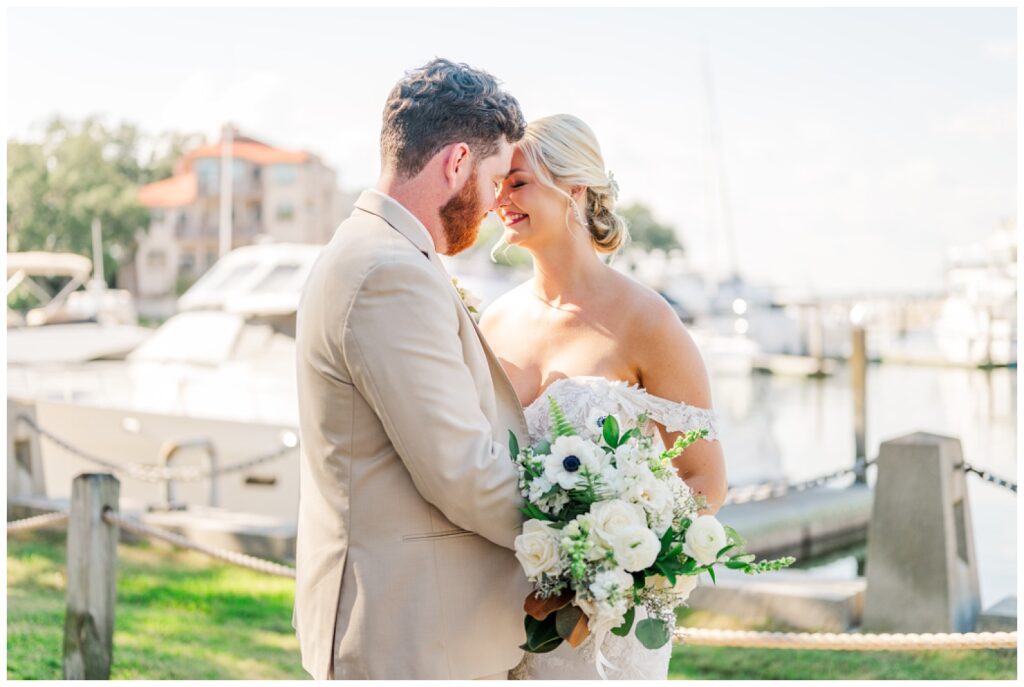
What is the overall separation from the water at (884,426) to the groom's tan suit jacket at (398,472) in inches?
111

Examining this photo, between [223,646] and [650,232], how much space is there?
87.6m

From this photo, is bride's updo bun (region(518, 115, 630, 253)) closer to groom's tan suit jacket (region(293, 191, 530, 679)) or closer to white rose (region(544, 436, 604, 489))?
groom's tan suit jacket (region(293, 191, 530, 679))

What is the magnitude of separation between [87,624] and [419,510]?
3917mm

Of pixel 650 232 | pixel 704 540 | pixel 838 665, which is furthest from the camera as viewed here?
pixel 650 232

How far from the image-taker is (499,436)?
2740mm

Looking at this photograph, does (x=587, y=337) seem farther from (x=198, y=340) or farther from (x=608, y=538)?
(x=198, y=340)

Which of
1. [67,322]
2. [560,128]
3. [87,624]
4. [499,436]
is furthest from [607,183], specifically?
[67,322]

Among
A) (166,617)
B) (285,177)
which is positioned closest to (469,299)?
(166,617)

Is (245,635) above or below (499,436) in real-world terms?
below

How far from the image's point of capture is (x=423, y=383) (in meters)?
2.42

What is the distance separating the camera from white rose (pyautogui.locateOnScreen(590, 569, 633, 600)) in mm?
2457

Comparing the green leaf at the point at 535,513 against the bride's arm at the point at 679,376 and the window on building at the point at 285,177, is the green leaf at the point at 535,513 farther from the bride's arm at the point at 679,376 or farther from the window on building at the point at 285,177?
the window on building at the point at 285,177

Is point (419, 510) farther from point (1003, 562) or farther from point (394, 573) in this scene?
point (1003, 562)

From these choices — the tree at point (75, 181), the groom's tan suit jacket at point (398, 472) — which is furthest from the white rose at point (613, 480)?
the tree at point (75, 181)
